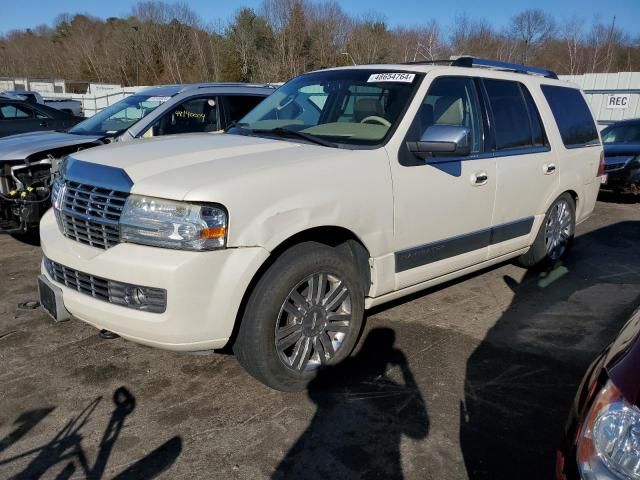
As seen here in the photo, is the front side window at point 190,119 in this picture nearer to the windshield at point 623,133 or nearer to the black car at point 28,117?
the black car at point 28,117

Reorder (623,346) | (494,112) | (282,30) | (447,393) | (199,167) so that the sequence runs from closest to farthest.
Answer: (623,346) → (199,167) → (447,393) → (494,112) → (282,30)

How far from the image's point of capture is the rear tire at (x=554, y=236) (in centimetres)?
522

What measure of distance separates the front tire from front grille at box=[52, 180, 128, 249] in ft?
2.72

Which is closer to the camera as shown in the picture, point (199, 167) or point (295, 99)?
point (199, 167)

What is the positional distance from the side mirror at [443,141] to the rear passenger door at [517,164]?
0.96 metres

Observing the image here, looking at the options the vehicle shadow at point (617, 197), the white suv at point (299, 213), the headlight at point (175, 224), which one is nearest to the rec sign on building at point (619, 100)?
the vehicle shadow at point (617, 197)

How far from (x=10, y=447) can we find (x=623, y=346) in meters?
2.79

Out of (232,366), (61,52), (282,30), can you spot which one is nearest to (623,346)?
(232,366)

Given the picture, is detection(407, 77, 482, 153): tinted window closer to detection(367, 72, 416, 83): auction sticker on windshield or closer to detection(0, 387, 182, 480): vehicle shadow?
detection(367, 72, 416, 83): auction sticker on windshield

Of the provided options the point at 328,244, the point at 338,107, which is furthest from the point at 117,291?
the point at 338,107

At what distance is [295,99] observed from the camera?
4398 mm

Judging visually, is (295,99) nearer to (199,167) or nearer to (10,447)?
(199,167)

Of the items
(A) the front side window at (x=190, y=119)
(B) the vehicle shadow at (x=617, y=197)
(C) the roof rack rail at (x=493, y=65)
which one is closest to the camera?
(C) the roof rack rail at (x=493, y=65)

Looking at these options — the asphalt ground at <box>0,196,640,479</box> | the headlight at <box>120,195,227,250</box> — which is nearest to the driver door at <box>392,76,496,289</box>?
the asphalt ground at <box>0,196,640,479</box>
